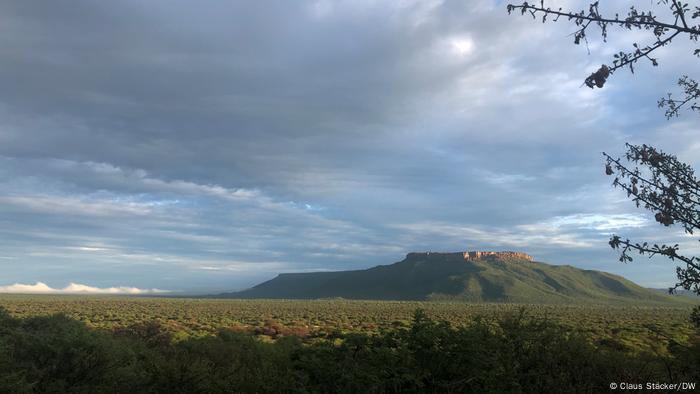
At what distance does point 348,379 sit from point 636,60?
6.46 meters

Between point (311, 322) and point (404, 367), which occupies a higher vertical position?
point (404, 367)

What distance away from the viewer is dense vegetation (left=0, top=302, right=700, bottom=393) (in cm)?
853

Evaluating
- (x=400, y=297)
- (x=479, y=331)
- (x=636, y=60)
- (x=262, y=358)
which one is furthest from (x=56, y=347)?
(x=400, y=297)

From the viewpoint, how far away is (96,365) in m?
11.6

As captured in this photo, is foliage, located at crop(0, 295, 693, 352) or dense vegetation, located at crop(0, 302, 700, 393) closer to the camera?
dense vegetation, located at crop(0, 302, 700, 393)

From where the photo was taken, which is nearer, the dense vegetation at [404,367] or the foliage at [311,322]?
the dense vegetation at [404,367]

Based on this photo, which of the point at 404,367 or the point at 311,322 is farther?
the point at 311,322

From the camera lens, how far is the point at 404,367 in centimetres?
895

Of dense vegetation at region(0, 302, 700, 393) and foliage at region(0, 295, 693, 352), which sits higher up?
dense vegetation at region(0, 302, 700, 393)

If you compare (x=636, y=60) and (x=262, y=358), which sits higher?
(x=636, y=60)

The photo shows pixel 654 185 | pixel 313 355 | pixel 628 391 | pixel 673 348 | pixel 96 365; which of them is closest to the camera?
pixel 654 185

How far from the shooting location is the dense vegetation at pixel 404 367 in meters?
8.53

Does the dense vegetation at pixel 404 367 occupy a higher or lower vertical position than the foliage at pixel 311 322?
higher

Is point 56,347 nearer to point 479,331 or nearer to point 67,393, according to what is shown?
point 67,393
